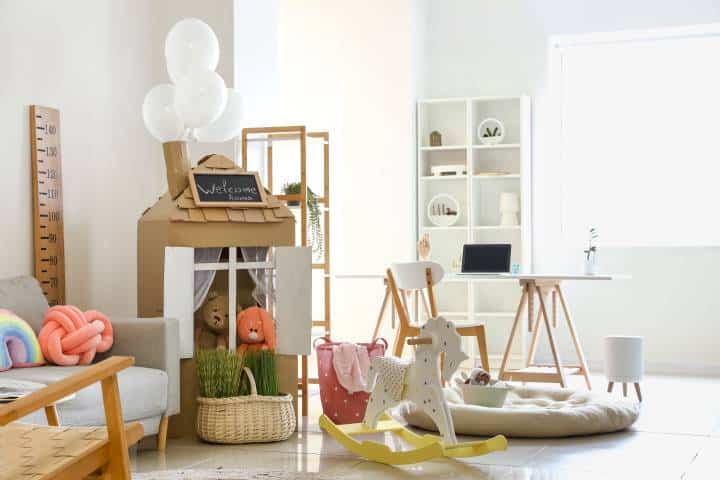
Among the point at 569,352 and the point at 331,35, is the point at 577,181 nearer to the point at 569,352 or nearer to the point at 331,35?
the point at 569,352

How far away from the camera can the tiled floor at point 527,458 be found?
12.3ft

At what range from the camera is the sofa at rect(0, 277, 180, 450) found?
3.85 metres

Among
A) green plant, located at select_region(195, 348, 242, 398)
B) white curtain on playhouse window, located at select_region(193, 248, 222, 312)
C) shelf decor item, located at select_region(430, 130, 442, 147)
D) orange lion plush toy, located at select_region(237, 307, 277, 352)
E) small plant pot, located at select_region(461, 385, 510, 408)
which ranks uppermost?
shelf decor item, located at select_region(430, 130, 442, 147)

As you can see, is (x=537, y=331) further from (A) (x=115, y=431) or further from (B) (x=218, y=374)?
(A) (x=115, y=431)

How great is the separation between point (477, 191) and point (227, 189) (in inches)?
134

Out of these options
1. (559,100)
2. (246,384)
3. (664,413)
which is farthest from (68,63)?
(559,100)

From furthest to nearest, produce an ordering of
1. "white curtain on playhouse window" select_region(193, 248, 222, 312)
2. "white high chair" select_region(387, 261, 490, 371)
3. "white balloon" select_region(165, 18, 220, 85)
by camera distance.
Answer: "white high chair" select_region(387, 261, 490, 371) < "white curtain on playhouse window" select_region(193, 248, 222, 312) < "white balloon" select_region(165, 18, 220, 85)

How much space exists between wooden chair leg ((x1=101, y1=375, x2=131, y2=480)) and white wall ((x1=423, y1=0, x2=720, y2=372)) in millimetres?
5651

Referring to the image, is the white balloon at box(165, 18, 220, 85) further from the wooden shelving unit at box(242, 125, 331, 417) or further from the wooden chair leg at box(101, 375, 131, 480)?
the wooden chair leg at box(101, 375, 131, 480)

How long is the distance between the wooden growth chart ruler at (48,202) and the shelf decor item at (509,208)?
3.78 meters

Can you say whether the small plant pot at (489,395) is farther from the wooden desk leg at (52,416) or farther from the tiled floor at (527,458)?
the wooden desk leg at (52,416)

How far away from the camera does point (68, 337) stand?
396cm

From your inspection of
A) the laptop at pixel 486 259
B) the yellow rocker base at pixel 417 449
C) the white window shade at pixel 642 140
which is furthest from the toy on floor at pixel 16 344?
the white window shade at pixel 642 140

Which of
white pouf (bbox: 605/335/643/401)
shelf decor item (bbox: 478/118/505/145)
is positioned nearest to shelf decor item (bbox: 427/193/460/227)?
shelf decor item (bbox: 478/118/505/145)
